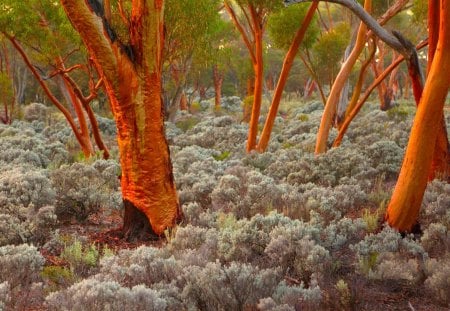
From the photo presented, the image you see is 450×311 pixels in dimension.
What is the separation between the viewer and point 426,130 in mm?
6203

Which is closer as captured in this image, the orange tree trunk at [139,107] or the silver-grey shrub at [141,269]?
the silver-grey shrub at [141,269]

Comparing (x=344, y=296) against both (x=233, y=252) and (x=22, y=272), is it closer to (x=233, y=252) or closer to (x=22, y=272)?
(x=233, y=252)

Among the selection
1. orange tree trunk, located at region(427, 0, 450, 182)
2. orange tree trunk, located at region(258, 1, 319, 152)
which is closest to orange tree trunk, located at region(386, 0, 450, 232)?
orange tree trunk, located at region(427, 0, 450, 182)

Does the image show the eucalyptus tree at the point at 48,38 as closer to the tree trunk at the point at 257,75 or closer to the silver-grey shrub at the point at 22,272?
the tree trunk at the point at 257,75

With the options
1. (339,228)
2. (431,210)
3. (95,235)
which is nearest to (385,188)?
(431,210)

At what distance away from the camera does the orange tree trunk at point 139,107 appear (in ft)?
21.5

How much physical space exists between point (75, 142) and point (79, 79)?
17477 millimetres

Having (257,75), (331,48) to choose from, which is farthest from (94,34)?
(331,48)

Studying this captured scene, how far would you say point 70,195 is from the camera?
8.67 metres

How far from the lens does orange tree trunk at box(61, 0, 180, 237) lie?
655cm

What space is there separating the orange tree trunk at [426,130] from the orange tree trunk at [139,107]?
3268mm

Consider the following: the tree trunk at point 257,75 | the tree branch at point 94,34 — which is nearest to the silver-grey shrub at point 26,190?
the tree branch at point 94,34

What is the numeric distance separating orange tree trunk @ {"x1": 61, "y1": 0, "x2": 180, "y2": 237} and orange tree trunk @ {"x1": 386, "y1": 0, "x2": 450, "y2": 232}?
3.27m

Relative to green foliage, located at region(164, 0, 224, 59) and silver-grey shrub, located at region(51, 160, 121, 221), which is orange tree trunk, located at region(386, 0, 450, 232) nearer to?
silver-grey shrub, located at region(51, 160, 121, 221)
